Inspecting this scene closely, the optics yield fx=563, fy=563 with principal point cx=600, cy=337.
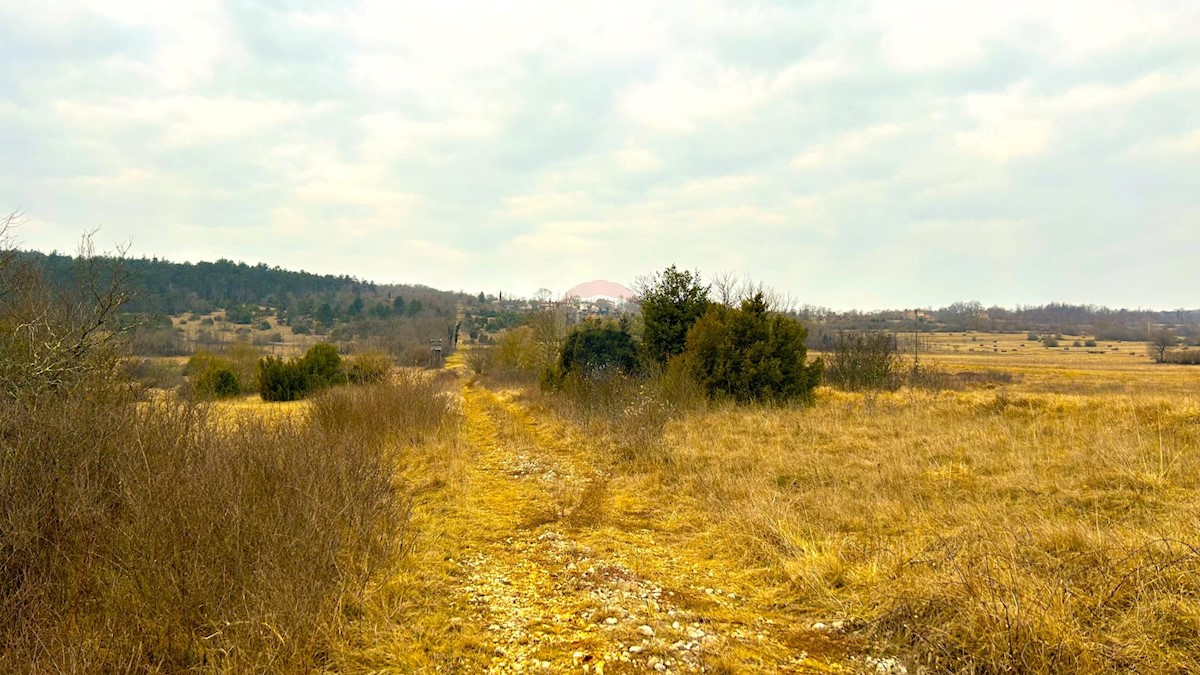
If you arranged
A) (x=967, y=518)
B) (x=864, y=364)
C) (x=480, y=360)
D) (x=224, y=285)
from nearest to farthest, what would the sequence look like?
(x=967, y=518), (x=864, y=364), (x=480, y=360), (x=224, y=285)

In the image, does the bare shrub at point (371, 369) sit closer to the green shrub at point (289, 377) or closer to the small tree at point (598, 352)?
the small tree at point (598, 352)

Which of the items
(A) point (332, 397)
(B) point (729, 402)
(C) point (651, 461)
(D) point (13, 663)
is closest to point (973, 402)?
(B) point (729, 402)

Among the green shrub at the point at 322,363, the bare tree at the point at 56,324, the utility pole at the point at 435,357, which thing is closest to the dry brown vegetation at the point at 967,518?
the bare tree at the point at 56,324

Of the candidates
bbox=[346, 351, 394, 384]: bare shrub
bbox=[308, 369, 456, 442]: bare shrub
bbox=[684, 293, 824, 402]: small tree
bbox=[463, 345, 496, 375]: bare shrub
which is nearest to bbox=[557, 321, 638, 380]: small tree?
bbox=[684, 293, 824, 402]: small tree

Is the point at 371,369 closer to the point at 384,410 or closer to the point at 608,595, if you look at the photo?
the point at 384,410

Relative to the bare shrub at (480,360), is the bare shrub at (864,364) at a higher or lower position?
higher

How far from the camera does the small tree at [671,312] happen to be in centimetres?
1888

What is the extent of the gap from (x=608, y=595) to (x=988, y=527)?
3368mm

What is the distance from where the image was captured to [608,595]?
4.66m

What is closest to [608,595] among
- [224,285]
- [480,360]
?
[480,360]

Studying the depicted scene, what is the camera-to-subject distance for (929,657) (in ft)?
11.2

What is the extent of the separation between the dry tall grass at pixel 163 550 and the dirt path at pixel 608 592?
1082mm

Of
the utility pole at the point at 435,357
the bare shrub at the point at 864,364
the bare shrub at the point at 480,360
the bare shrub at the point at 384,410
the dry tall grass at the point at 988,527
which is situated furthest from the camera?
the bare shrub at the point at 480,360

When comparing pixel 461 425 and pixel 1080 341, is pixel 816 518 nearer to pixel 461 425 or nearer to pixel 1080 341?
pixel 461 425
